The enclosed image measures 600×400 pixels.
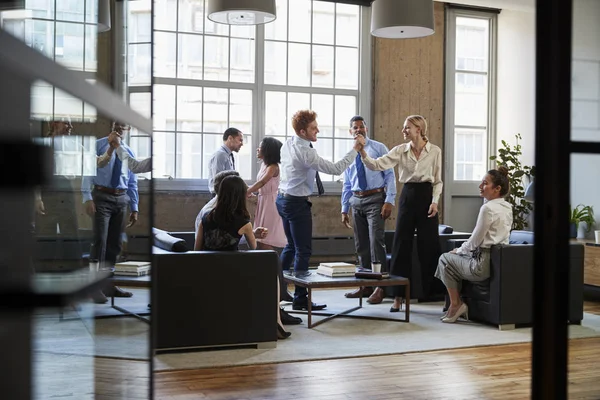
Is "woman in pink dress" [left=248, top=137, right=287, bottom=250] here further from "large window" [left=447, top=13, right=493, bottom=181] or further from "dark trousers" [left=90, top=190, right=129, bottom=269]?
"dark trousers" [left=90, top=190, right=129, bottom=269]

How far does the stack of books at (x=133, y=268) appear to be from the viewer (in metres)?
1.14

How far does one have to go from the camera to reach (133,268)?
126 cm

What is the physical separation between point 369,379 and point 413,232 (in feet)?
8.27

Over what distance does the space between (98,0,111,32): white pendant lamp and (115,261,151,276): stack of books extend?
0.35 m

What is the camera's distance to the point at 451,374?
407 centimetres

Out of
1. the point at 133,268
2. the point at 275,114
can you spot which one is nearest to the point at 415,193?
the point at 275,114

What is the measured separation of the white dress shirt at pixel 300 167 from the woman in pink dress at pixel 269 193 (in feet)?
0.36

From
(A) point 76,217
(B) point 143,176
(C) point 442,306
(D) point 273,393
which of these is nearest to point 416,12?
(C) point 442,306

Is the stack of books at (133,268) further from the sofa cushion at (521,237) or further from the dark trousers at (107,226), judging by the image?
the sofa cushion at (521,237)

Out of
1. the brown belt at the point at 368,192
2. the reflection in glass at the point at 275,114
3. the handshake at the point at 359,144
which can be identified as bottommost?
the brown belt at the point at 368,192

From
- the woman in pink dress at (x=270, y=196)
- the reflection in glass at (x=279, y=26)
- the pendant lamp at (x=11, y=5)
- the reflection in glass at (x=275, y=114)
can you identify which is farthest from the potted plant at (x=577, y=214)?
the reflection in glass at (x=279, y=26)

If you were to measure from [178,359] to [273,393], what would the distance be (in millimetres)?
946

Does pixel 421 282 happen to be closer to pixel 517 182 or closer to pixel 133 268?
pixel 517 182

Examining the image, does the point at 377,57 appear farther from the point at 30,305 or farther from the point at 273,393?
the point at 30,305
